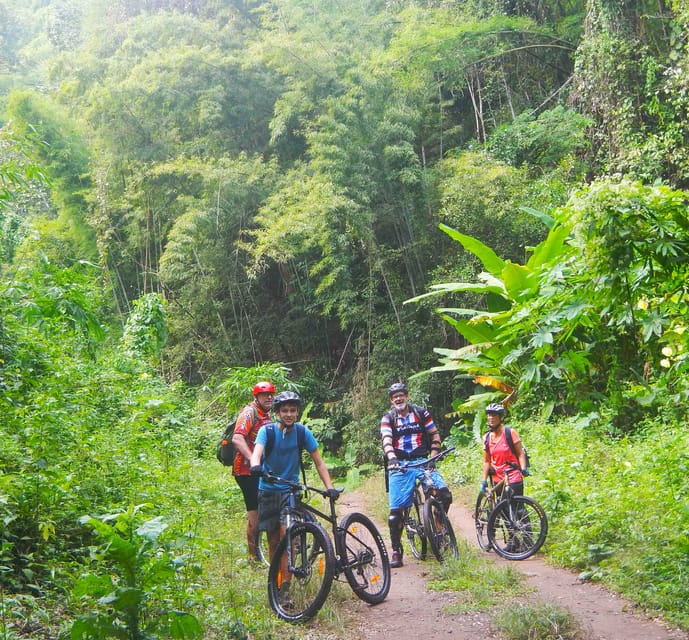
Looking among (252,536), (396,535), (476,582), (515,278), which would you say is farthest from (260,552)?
(515,278)

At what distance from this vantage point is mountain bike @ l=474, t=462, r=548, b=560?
21.0 ft

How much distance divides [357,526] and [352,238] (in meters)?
10.5

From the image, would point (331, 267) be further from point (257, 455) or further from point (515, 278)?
point (257, 455)

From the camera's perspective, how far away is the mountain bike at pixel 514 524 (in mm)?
6402

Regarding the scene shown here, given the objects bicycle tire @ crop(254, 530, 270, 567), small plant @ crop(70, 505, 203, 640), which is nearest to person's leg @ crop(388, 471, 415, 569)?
bicycle tire @ crop(254, 530, 270, 567)

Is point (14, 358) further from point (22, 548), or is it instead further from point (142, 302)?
point (142, 302)

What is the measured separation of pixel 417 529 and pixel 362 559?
1550 millimetres

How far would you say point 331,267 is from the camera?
15703mm

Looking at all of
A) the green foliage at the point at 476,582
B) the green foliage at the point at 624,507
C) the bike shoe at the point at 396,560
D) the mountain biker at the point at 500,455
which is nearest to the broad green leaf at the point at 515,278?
the green foliage at the point at 624,507

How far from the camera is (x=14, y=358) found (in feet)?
22.7

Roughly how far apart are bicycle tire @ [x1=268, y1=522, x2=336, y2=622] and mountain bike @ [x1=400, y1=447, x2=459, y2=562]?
5.16ft

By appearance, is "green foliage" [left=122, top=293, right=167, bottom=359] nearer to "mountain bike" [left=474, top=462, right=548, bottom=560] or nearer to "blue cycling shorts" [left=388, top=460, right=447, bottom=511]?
"blue cycling shorts" [left=388, top=460, right=447, bottom=511]

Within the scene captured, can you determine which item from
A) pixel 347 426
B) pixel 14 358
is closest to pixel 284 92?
pixel 347 426

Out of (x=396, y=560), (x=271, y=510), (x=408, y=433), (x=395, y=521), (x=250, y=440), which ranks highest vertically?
(x=250, y=440)
